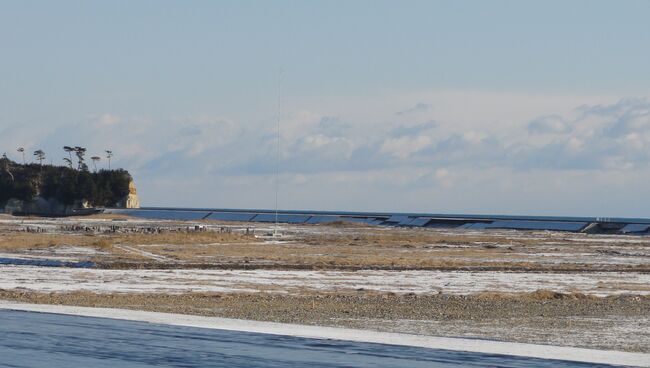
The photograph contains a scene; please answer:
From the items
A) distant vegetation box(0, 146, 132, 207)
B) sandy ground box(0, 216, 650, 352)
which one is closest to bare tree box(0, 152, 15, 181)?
distant vegetation box(0, 146, 132, 207)

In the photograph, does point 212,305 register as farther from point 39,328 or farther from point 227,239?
point 227,239

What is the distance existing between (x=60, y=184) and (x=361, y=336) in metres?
145

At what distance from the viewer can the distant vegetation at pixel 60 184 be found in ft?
516

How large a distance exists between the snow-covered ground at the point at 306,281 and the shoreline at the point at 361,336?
666 centimetres

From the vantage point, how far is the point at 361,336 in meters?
19.2

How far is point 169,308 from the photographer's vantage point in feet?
80.7

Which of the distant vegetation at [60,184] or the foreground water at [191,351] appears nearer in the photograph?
the foreground water at [191,351]

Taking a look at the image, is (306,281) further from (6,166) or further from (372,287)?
(6,166)

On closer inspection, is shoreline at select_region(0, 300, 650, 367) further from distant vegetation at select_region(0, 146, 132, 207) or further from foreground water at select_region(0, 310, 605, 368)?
distant vegetation at select_region(0, 146, 132, 207)

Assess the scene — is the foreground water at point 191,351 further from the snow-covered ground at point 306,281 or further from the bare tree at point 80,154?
the bare tree at point 80,154

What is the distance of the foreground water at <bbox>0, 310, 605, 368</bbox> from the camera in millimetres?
15523

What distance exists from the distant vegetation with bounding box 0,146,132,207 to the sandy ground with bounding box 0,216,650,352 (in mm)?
102906

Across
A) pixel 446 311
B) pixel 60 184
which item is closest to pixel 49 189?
pixel 60 184

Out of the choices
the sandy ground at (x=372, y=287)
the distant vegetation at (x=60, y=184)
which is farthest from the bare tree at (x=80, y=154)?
the sandy ground at (x=372, y=287)
